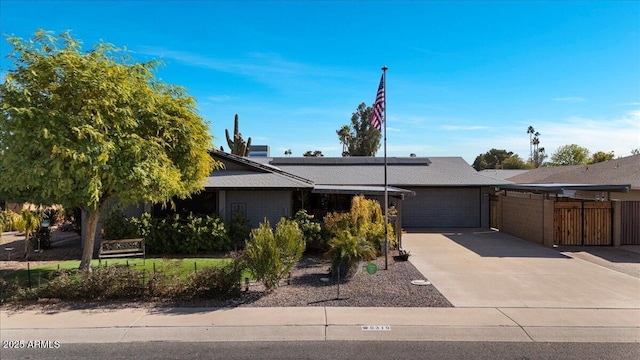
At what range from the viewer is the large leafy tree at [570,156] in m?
71.6

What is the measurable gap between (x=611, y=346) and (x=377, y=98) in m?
8.36

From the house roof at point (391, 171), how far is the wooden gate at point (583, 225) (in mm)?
5679

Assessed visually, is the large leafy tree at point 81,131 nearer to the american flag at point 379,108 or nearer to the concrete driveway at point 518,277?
the american flag at point 379,108

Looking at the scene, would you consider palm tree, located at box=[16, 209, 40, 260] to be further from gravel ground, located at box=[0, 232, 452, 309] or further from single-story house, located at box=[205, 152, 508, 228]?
single-story house, located at box=[205, 152, 508, 228]

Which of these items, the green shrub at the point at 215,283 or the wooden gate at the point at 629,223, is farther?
the wooden gate at the point at 629,223

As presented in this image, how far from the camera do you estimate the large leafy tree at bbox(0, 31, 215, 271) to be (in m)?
8.34

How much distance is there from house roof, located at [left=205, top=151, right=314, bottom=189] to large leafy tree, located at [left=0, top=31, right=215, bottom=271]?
14.0 ft

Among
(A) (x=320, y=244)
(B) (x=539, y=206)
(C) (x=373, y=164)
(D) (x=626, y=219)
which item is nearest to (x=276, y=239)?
(A) (x=320, y=244)

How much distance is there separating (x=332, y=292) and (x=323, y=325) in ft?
6.81

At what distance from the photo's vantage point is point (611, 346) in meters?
6.07

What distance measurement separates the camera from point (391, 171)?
82.9 ft

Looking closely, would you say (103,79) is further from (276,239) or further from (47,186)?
(276,239)

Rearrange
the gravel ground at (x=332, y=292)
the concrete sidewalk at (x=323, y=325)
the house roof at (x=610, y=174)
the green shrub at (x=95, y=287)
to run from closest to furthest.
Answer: the concrete sidewalk at (x=323, y=325)
the gravel ground at (x=332, y=292)
the green shrub at (x=95, y=287)
the house roof at (x=610, y=174)

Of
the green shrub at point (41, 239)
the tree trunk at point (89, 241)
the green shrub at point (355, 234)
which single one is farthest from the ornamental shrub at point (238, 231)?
the green shrub at point (41, 239)
